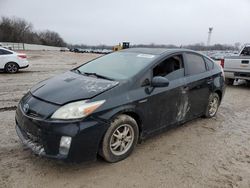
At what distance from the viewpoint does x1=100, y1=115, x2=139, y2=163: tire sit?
3.23 meters

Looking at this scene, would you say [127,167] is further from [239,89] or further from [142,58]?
[239,89]

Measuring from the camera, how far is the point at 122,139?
3451mm

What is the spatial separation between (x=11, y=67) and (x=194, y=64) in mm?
10290

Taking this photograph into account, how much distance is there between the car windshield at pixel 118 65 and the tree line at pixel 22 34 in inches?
3192

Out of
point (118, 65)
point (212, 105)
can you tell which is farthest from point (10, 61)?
point (212, 105)

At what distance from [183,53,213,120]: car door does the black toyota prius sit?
2 centimetres

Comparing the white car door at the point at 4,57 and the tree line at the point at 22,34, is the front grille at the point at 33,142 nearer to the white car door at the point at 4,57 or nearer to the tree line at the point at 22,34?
the white car door at the point at 4,57

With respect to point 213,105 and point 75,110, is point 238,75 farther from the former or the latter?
point 75,110

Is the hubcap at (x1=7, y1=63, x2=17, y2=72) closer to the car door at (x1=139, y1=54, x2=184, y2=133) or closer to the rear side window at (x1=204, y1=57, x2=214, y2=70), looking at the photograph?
the rear side window at (x1=204, y1=57, x2=214, y2=70)

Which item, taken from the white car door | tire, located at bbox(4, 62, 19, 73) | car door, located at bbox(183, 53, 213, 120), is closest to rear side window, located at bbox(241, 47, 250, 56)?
car door, located at bbox(183, 53, 213, 120)

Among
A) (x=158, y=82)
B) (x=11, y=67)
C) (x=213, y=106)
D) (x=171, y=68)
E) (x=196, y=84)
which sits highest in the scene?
(x=171, y=68)

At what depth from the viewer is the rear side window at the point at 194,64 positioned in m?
4.61

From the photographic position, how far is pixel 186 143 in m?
4.15

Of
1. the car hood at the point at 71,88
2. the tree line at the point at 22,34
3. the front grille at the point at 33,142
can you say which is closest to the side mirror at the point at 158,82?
the car hood at the point at 71,88
